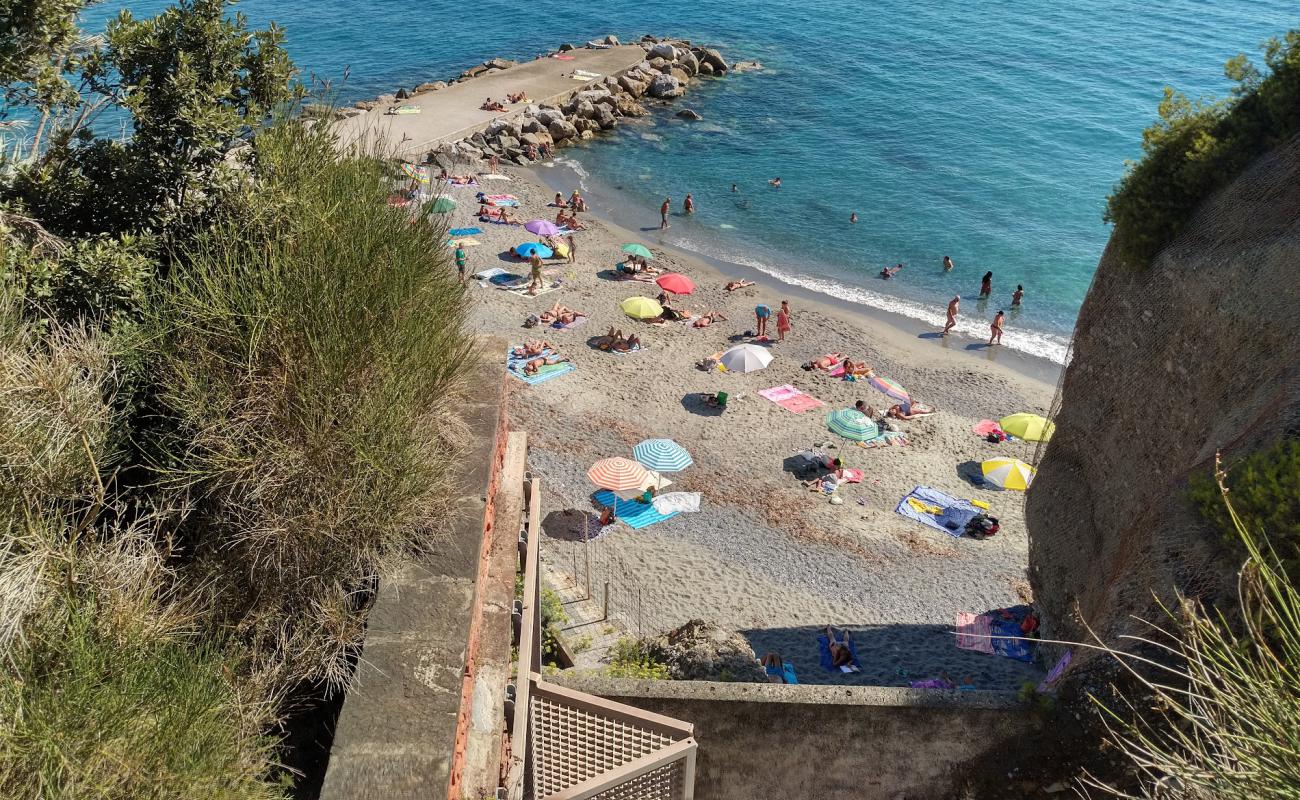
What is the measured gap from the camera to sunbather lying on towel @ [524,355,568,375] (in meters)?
23.4

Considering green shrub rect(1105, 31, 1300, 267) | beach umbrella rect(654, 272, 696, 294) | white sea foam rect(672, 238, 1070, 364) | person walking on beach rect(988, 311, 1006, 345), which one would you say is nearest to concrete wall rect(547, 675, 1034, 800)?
green shrub rect(1105, 31, 1300, 267)

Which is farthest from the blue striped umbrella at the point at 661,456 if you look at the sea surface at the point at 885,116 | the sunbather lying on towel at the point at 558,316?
the sea surface at the point at 885,116

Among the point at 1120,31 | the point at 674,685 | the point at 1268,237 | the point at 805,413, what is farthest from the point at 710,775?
the point at 1120,31

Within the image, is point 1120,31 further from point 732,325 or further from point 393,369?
point 393,369

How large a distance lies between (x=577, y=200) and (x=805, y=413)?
14919mm

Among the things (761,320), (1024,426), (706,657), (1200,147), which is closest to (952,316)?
(761,320)

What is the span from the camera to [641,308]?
2612 cm

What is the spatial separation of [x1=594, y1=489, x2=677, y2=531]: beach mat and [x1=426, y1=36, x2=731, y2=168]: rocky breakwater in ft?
67.5

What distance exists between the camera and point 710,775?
30.5 feet

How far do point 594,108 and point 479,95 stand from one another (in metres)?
5.62

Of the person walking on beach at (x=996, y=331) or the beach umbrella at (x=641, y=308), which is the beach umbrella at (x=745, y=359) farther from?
the person walking on beach at (x=996, y=331)

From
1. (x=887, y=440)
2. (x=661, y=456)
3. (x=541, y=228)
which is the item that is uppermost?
(x=541, y=228)

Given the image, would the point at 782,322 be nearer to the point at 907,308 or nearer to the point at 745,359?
the point at 745,359

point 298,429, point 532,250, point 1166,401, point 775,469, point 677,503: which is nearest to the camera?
point 298,429
